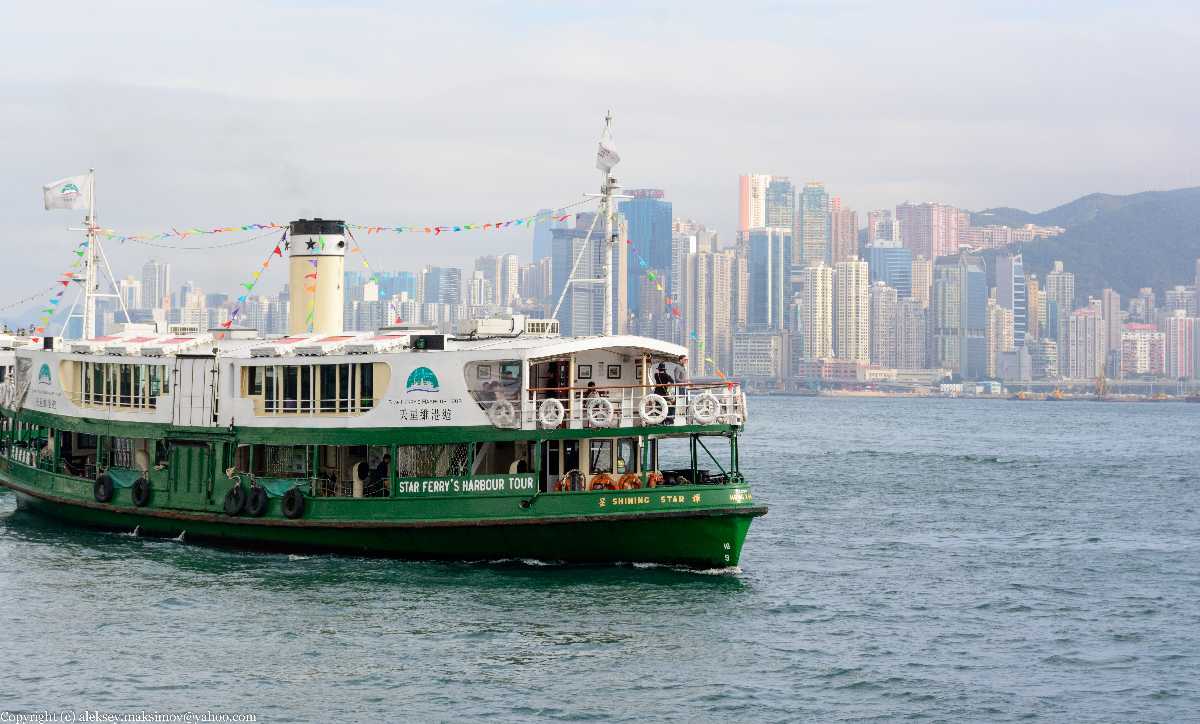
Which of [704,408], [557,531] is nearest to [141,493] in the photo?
[557,531]

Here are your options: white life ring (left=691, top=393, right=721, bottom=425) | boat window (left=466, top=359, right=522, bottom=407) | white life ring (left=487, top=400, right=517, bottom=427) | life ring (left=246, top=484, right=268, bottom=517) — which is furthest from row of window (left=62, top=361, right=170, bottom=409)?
white life ring (left=691, top=393, right=721, bottom=425)

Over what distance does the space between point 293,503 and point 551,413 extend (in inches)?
249

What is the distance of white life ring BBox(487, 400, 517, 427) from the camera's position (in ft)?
99.0

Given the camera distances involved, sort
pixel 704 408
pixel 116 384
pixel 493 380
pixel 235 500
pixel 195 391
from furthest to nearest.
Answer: pixel 116 384, pixel 195 391, pixel 235 500, pixel 493 380, pixel 704 408

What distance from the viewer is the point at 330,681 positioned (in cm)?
2259

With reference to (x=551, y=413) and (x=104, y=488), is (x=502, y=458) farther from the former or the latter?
(x=104, y=488)

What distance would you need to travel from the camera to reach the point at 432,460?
31.5 meters

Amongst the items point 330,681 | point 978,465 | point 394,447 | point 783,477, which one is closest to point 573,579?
point 394,447

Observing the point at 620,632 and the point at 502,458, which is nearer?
the point at 620,632

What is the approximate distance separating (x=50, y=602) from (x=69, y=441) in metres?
11.8

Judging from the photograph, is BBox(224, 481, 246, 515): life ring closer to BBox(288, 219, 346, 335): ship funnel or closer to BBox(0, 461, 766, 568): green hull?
BBox(0, 461, 766, 568): green hull

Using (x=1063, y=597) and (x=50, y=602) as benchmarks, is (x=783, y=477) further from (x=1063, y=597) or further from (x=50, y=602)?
(x=50, y=602)

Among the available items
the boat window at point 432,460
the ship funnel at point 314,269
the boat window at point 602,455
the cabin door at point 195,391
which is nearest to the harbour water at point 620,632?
the boat window at point 432,460

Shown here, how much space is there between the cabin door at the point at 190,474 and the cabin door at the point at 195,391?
0.56m
